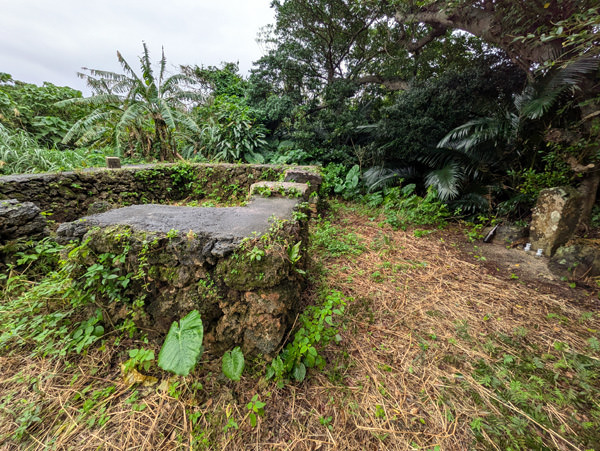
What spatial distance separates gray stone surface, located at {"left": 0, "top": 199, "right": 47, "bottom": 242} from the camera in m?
2.33

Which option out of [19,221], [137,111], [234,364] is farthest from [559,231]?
[137,111]

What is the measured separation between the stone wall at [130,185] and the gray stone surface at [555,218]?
3.88 meters

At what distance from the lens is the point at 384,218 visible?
4059mm

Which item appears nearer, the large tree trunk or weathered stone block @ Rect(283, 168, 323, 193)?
the large tree trunk

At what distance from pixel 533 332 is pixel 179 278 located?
9.02ft

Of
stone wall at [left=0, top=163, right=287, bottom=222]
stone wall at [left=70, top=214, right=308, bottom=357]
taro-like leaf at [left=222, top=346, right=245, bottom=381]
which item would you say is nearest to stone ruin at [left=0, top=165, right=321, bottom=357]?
stone wall at [left=70, top=214, right=308, bottom=357]

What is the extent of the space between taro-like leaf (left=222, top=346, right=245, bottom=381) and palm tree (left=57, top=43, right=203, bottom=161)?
231 inches

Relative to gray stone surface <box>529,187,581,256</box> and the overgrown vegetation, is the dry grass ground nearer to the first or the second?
the overgrown vegetation

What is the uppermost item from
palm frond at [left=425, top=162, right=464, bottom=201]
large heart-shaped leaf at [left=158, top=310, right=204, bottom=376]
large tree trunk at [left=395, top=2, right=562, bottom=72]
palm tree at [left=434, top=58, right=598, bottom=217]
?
large tree trunk at [left=395, top=2, right=562, bottom=72]

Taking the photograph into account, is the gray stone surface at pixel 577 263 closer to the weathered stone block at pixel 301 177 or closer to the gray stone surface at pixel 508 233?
the gray stone surface at pixel 508 233

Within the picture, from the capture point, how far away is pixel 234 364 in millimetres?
1247

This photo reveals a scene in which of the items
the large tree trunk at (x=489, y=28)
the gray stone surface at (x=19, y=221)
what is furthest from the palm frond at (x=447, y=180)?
the gray stone surface at (x=19, y=221)

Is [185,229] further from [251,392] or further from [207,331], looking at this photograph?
[251,392]

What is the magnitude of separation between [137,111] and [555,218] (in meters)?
8.13
